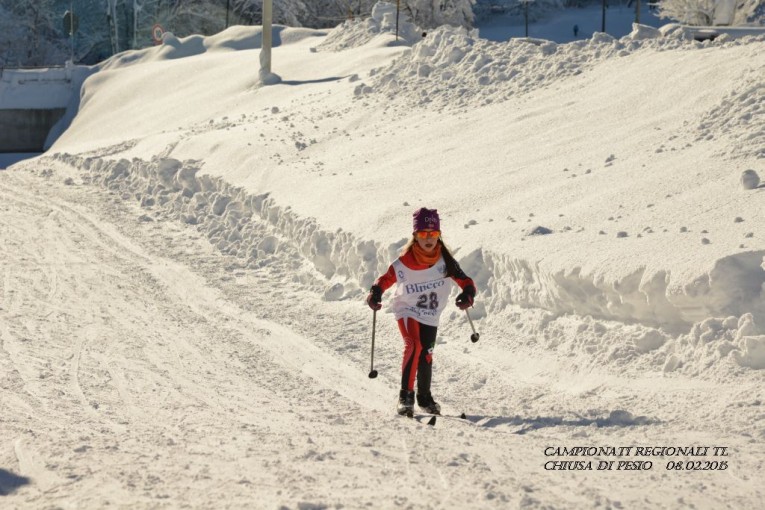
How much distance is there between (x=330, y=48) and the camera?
93.4 ft

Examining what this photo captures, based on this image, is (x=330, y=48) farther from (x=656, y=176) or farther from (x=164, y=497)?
(x=164, y=497)

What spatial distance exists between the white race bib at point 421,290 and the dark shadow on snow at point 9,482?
127 inches

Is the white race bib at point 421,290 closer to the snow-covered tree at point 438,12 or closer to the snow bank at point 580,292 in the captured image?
the snow bank at point 580,292

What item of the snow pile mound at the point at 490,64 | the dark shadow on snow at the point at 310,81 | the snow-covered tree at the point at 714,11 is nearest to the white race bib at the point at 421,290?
the snow pile mound at the point at 490,64

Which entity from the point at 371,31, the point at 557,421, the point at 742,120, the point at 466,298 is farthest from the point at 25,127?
the point at 557,421

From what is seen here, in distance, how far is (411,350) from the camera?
26.9 feet

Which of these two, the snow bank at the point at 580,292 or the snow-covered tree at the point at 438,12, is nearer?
the snow bank at the point at 580,292

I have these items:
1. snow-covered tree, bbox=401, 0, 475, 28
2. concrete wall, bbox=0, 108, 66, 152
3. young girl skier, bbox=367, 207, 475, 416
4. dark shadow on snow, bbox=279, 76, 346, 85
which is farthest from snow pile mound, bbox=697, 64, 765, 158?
snow-covered tree, bbox=401, 0, 475, 28

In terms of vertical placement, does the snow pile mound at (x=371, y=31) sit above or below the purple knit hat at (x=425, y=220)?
above

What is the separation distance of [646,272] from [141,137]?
641 inches

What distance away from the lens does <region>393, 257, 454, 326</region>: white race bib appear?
8164 millimetres

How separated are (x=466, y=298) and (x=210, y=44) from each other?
2670 cm

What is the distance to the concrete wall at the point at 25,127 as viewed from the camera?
30328 mm

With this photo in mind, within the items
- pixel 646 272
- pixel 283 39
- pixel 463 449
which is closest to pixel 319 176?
pixel 646 272
